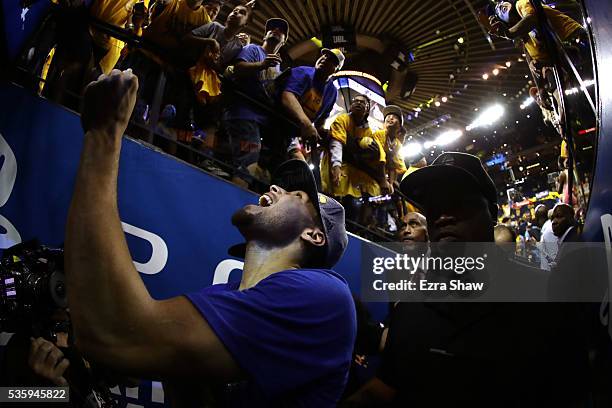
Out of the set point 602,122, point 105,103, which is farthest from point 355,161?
point 105,103

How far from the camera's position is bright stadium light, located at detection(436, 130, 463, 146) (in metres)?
23.0

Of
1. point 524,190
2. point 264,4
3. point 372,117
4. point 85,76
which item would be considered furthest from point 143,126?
point 524,190

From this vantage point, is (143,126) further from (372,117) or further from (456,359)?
(372,117)

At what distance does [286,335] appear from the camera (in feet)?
3.86

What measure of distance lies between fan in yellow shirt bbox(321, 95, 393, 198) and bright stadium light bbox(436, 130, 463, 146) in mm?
18160

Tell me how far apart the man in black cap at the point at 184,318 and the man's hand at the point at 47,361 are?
2.42ft

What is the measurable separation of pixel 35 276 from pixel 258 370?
130cm

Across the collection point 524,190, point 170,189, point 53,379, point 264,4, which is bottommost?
point 53,379

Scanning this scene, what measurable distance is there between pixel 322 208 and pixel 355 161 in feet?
11.7

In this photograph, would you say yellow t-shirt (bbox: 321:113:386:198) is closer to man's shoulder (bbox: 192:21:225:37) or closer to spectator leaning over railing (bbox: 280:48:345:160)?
spectator leaning over railing (bbox: 280:48:345:160)

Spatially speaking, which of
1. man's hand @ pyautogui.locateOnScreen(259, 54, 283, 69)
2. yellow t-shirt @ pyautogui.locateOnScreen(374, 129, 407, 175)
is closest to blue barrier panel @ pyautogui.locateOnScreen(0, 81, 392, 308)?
man's hand @ pyautogui.locateOnScreen(259, 54, 283, 69)

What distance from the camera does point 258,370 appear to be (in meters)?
1.12

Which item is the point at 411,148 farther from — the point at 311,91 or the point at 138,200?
the point at 138,200

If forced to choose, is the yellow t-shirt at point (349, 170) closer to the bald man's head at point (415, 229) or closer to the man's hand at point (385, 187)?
the man's hand at point (385, 187)
